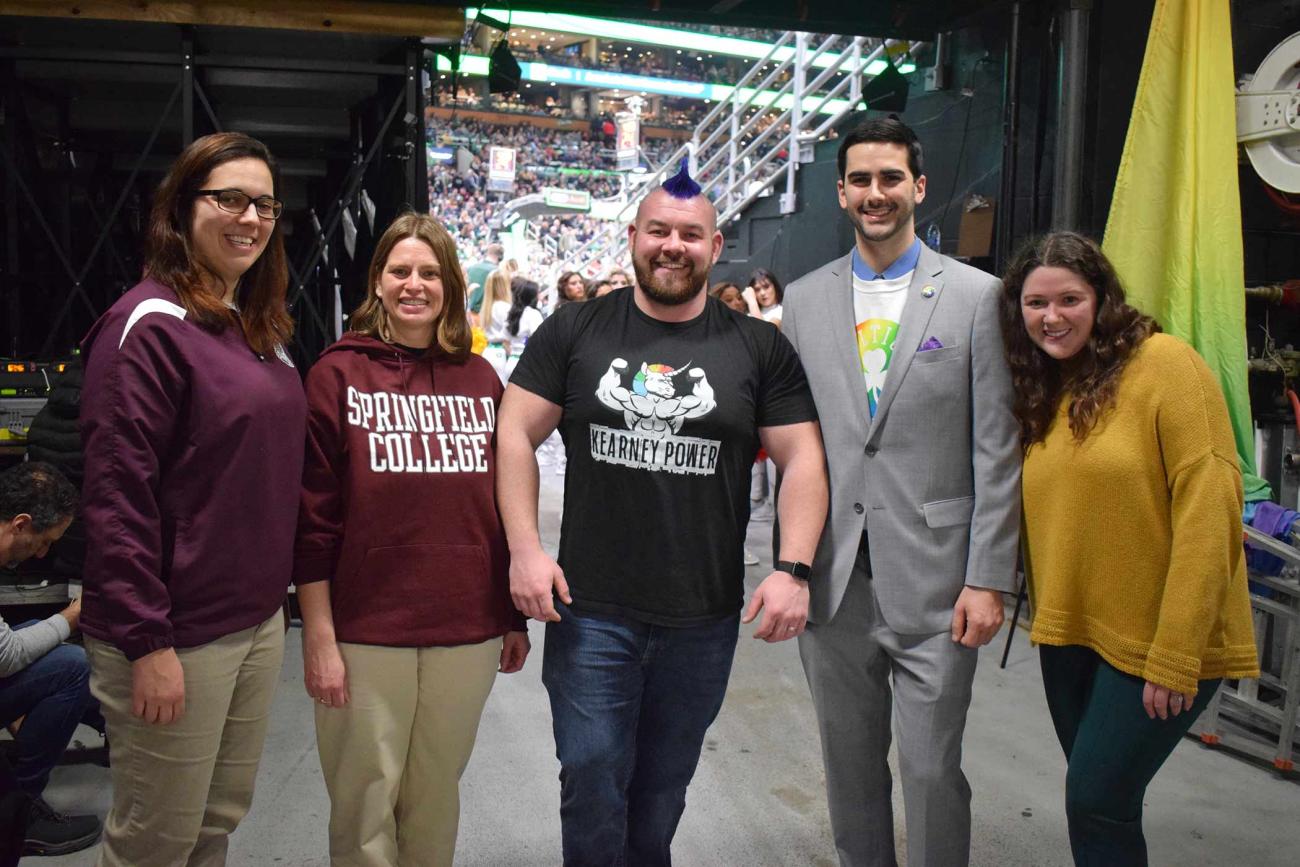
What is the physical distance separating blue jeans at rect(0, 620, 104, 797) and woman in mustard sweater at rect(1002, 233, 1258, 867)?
248 cm

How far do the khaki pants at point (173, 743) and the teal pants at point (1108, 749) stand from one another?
63.9 inches

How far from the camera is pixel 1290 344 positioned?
429cm

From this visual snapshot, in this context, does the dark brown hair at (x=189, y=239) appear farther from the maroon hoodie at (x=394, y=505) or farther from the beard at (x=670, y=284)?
the beard at (x=670, y=284)

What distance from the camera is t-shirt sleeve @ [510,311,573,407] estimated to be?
2061 millimetres

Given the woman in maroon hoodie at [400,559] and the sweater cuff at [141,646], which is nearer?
the sweater cuff at [141,646]

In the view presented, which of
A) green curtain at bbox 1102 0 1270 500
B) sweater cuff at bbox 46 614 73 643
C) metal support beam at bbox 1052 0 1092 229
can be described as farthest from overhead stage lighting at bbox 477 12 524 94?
sweater cuff at bbox 46 614 73 643

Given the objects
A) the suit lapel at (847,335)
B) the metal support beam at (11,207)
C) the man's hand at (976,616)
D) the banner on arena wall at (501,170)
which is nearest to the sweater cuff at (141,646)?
the suit lapel at (847,335)

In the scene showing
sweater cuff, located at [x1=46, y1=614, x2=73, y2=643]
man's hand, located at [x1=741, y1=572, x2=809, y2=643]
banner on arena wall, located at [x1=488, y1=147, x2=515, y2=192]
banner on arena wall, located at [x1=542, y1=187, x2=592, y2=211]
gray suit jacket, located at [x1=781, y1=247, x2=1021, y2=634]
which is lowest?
sweater cuff, located at [x1=46, y1=614, x2=73, y2=643]

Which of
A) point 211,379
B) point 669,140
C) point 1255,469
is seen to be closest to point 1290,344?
point 1255,469

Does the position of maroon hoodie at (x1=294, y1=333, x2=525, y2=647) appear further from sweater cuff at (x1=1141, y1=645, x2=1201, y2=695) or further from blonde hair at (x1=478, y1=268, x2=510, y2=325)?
blonde hair at (x1=478, y1=268, x2=510, y2=325)

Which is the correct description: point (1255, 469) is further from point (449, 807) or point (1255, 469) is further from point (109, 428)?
point (109, 428)

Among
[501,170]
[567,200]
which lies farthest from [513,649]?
[501,170]

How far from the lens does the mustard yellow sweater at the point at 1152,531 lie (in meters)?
1.87

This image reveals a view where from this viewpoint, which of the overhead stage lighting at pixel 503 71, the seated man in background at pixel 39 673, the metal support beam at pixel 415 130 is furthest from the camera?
the overhead stage lighting at pixel 503 71
